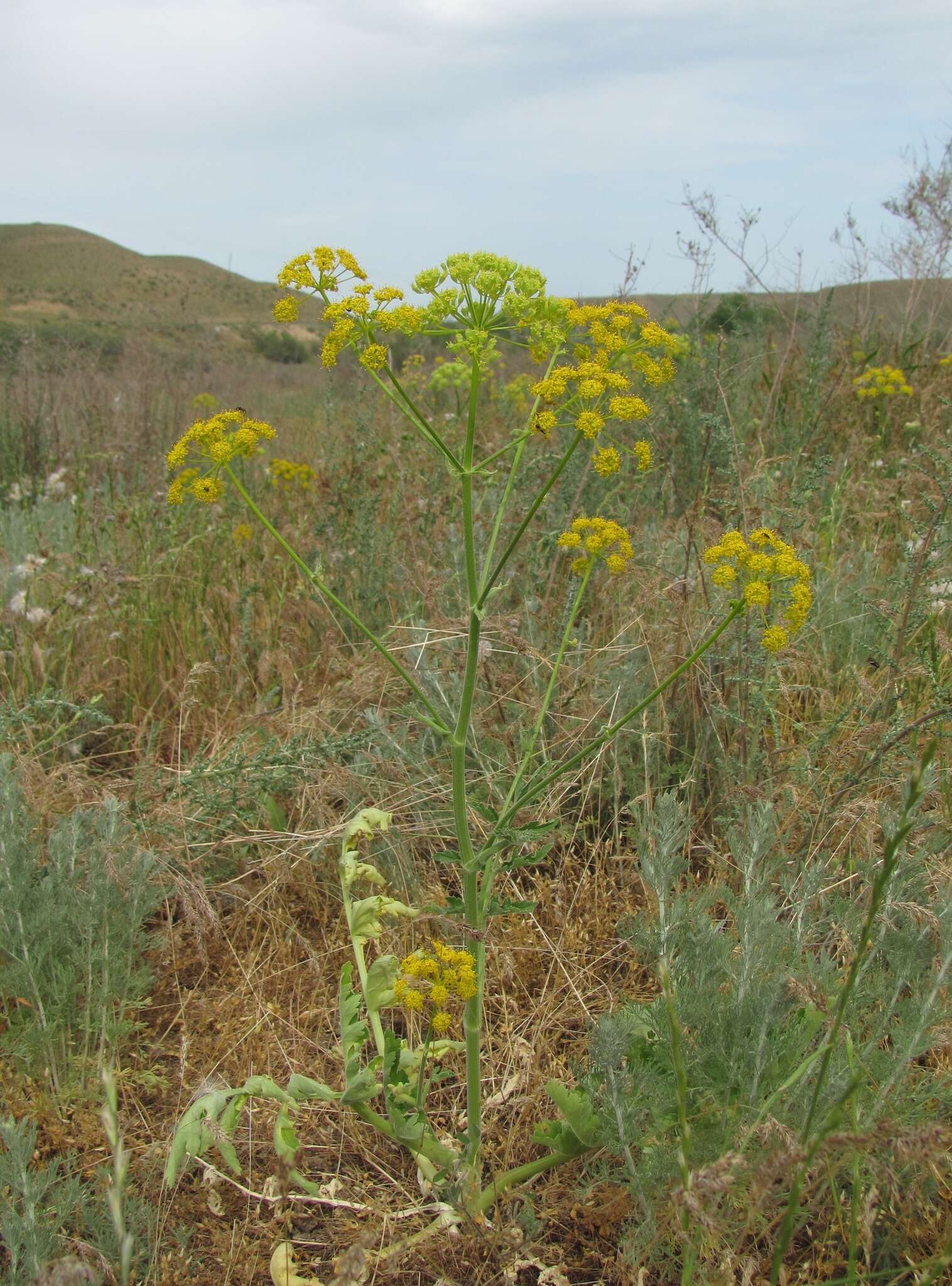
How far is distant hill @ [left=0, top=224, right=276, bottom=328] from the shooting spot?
99.7 feet

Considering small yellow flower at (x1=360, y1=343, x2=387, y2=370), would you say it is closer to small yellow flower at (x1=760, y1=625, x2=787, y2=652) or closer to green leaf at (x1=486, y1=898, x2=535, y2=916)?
small yellow flower at (x1=760, y1=625, x2=787, y2=652)

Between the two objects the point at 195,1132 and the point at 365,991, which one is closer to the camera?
the point at 195,1132

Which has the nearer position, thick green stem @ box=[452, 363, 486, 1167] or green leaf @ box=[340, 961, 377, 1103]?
thick green stem @ box=[452, 363, 486, 1167]

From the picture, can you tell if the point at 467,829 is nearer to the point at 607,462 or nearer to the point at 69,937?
the point at 607,462

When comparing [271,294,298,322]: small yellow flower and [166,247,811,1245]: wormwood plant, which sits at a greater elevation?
[271,294,298,322]: small yellow flower

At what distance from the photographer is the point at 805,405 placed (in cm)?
459

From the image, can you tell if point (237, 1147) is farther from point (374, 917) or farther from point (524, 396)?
point (524, 396)

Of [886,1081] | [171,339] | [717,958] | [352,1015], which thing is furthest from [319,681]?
[171,339]

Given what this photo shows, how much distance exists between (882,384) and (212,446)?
16.4 ft

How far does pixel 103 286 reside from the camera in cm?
3538

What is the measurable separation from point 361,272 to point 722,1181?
1516 mm

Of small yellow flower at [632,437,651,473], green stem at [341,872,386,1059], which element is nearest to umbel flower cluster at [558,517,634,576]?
small yellow flower at [632,437,651,473]

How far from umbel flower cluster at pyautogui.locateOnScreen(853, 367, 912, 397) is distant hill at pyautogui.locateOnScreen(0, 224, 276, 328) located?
22.9m

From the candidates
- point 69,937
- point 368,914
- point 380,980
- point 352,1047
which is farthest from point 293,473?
point 352,1047
